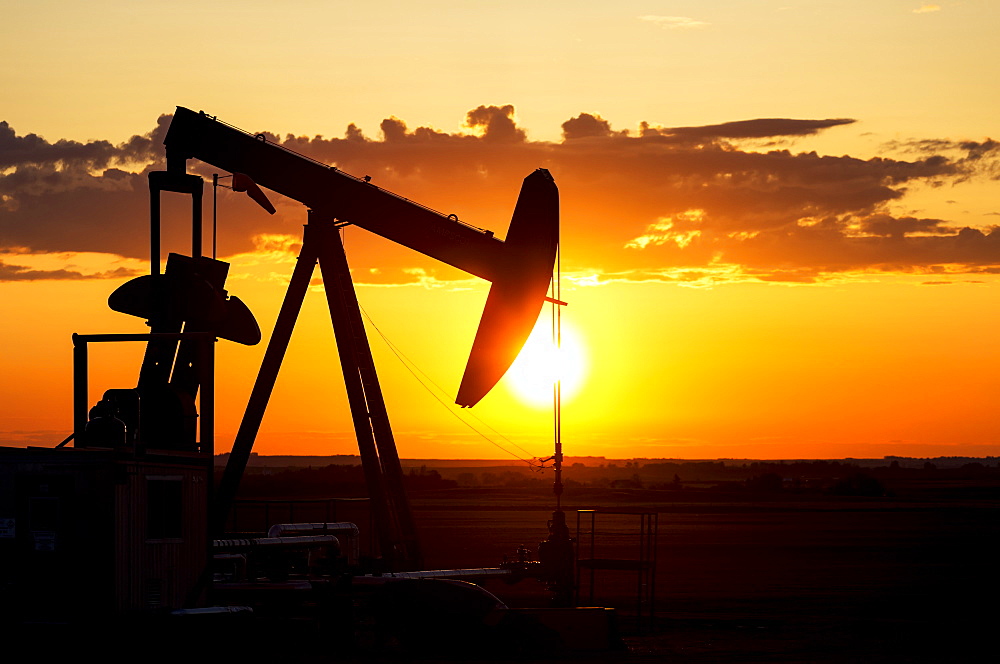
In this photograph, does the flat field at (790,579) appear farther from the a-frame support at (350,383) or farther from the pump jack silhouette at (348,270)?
the pump jack silhouette at (348,270)

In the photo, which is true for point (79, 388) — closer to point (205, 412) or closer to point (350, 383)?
point (205, 412)

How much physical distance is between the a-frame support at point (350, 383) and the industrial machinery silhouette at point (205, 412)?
0.08 feet

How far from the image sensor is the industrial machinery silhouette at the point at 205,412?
53.1 feet

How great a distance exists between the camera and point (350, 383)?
2416 cm

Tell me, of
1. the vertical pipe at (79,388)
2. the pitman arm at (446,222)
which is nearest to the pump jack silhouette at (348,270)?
the pitman arm at (446,222)

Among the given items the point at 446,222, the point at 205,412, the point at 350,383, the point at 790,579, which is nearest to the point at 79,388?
the point at 205,412

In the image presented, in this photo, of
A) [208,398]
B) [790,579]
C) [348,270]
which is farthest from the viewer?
[790,579]

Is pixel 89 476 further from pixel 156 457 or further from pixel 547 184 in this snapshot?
pixel 547 184

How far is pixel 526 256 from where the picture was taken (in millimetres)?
22719

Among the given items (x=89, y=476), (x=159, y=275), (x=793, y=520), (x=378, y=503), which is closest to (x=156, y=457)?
(x=89, y=476)

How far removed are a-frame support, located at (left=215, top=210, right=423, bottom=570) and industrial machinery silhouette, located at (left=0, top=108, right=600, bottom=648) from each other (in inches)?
1.0

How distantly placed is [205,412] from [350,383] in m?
5.41

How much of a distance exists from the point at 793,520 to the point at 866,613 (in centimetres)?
Result: 3545

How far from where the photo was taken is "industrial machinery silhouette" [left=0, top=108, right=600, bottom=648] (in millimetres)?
16172
